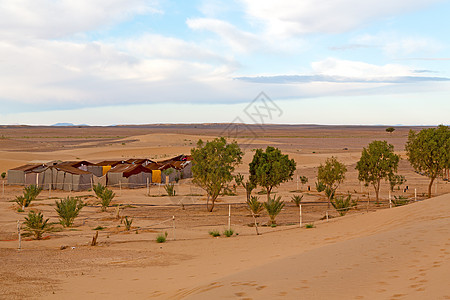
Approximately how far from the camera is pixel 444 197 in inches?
895

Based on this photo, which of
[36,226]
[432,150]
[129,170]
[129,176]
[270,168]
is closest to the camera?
[36,226]

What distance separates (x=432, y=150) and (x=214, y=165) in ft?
50.1

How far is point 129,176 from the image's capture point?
41.7 metres

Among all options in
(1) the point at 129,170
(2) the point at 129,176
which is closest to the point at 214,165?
(2) the point at 129,176

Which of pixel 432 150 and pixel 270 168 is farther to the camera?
pixel 432 150

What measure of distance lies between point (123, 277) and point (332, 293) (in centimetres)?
624

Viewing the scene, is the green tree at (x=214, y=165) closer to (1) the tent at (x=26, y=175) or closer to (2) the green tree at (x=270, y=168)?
(2) the green tree at (x=270, y=168)

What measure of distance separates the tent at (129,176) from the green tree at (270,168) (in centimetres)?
1392

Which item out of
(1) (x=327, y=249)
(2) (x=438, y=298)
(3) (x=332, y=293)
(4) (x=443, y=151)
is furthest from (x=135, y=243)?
(4) (x=443, y=151)

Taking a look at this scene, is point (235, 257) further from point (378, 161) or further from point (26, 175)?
point (26, 175)

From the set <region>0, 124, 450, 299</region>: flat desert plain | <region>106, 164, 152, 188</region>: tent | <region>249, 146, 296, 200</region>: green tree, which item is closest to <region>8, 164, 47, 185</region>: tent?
<region>106, 164, 152, 188</region>: tent

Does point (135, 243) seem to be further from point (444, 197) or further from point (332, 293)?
point (444, 197)

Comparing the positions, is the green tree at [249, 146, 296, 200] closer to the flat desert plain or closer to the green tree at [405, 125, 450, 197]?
the flat desert plain

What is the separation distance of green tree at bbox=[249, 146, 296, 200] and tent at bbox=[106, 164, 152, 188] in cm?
1392
